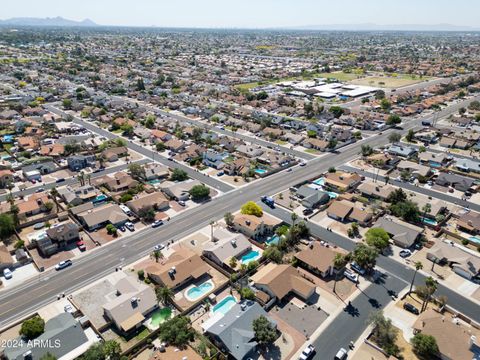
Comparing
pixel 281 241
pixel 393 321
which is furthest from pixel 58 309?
pixel 393 321

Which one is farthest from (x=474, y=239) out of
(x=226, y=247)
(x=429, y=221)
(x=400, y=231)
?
(x=226, y=247)

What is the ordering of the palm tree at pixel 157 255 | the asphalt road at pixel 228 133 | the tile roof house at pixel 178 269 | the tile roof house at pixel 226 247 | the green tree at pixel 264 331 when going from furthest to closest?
the asphalt road at pixel 228 133
the palm tree at pixel 157 255
the tile roof house at pixel 226 247
the tile roof house at pixel 178 269
the green tree at pixel 264 331

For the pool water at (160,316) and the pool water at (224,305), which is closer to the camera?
the pool water at (160,316)

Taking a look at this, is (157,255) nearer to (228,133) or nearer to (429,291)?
(429,291)

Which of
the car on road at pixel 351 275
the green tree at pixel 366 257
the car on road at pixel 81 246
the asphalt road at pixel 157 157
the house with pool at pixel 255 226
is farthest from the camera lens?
the asphalt road at pixel 157 157

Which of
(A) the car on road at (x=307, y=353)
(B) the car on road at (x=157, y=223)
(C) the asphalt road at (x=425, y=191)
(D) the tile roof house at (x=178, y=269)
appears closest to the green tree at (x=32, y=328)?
(D) the tile roof house at (x=178, y=269)

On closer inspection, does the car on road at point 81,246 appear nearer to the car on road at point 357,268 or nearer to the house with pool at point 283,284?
the house with pool at point 283,284

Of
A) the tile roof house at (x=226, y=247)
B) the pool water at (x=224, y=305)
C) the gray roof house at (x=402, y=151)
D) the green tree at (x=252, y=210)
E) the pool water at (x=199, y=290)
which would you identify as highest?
the gray roof house at (x=402, y=151)
